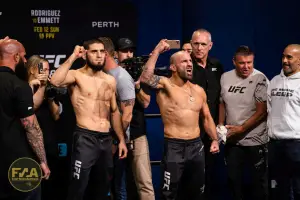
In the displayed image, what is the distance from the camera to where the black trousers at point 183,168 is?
595cm

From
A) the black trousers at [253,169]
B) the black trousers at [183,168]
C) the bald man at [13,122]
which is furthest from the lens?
the black trousers at [253,169]

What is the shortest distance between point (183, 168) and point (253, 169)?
889 mm

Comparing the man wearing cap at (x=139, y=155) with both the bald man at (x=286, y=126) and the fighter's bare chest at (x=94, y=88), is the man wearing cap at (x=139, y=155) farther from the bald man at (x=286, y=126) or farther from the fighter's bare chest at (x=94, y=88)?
the bald man at (x=286, y=126)

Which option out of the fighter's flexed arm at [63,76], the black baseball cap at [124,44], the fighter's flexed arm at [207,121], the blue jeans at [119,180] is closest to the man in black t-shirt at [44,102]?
the fighter's flexed arm at [63,76]

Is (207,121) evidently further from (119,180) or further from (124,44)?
(124,44)

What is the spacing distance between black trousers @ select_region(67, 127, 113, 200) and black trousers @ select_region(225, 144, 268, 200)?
1325 millimetres

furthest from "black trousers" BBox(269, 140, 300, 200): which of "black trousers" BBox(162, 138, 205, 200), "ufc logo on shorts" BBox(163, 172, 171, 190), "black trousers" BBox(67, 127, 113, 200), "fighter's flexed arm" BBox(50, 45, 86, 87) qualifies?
"fighter's flexed arm" BBox(50, 45, 86, 87)

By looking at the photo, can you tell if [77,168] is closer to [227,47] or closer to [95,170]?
[95,170]

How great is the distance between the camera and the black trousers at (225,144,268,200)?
21.4ft

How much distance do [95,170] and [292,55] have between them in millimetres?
2128

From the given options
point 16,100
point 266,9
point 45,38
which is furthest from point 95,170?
point 266,9

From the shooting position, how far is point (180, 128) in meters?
6.04

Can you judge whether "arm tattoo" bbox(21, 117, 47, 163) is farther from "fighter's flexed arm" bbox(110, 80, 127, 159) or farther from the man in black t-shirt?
"fighter's flexed arm" bbox(110, 80, 127, 159)

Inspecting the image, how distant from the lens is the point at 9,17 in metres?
6.73
